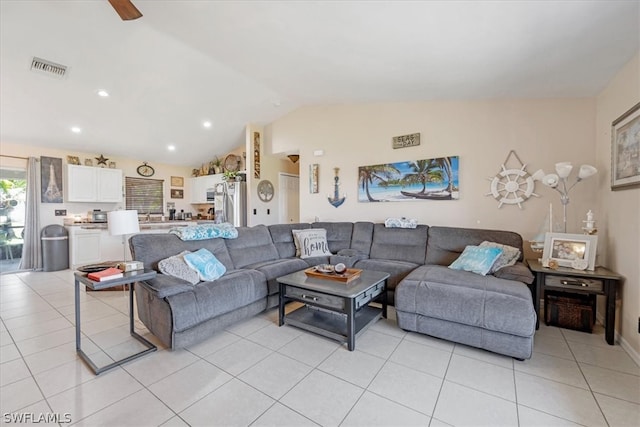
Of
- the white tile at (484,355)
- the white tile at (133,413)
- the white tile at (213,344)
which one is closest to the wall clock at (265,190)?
the white tile at (213,344)

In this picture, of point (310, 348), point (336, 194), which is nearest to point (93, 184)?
point (336, 194)

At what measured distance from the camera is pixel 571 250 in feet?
8.39

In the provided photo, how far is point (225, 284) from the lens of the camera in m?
2.51

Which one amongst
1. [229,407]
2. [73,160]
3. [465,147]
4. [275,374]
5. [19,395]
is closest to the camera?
[229,407]

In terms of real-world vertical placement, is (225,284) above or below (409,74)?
below

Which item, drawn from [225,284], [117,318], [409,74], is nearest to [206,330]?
[225,284]

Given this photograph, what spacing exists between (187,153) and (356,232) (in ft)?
15.6

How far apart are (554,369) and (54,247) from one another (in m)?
7.33

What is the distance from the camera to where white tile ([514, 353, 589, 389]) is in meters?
1.85

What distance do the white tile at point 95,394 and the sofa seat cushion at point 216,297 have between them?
1.43 ft

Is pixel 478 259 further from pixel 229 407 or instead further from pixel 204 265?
pixel 204 265

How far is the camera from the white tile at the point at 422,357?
198 cm

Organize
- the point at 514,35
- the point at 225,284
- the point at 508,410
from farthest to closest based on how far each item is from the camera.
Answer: the point at 225,284 → the point at 514,35 → the point at 508,410

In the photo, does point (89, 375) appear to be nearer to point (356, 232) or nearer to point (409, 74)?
point (356, 232)
